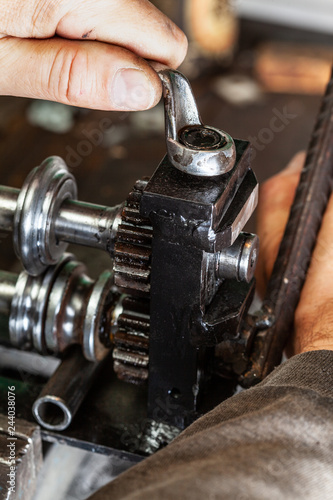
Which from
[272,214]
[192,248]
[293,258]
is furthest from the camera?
[272,214]

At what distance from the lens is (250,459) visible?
426 mm

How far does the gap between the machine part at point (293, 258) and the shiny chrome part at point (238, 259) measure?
0.12 metres

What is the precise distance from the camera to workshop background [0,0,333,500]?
4.30ft

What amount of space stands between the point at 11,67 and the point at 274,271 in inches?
16.6

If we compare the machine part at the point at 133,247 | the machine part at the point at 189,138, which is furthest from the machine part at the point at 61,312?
the machine part at the point at 189,138

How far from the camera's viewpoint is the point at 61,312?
782 mm

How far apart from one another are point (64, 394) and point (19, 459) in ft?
0.32

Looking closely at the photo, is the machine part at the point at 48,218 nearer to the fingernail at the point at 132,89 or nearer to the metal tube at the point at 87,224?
the metal tube at the point at 87,224

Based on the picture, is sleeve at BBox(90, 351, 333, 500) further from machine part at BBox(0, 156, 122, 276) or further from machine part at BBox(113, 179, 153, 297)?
machine part at BBox(0, 156, 122, 276)

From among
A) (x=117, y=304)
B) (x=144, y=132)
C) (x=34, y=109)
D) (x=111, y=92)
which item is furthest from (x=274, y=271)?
(x=34, y=109)

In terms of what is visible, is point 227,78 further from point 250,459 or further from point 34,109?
point 250,459

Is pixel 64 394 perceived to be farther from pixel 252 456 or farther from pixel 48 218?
pixel 252 456

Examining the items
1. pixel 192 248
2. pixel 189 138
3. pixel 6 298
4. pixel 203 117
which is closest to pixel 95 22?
pixel 189 138

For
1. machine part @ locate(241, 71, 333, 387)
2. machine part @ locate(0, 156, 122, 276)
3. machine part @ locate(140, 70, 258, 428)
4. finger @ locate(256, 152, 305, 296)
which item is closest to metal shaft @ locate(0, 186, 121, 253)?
machine part @ locate(0, 156, 122, 276)
